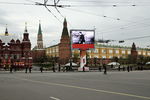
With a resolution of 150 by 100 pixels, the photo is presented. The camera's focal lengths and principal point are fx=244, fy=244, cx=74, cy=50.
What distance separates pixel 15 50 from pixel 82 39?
63.6 m

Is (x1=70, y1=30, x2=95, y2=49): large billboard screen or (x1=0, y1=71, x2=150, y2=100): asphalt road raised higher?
(x1=70, y1=30, x2=95, y2=49): large billboard screen

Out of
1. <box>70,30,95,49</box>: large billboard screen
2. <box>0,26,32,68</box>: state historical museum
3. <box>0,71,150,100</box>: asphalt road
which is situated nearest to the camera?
<box>0,71,150,100</box>: asphalt road

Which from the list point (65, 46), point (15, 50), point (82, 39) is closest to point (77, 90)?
point (82, 39)

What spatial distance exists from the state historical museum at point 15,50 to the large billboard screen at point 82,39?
55341 mm

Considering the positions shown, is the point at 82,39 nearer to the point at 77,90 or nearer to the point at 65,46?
the point at 77,90

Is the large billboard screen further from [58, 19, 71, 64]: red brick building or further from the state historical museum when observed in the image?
[58, 19, 71, 64]: red brick building

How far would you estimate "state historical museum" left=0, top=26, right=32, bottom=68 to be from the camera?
11194 centimetres

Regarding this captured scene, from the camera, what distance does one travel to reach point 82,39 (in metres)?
59.8

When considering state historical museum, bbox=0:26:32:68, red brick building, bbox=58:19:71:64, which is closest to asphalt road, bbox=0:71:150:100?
state historical museum, bbox=0:26:32:68

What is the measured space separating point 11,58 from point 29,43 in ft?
38.6

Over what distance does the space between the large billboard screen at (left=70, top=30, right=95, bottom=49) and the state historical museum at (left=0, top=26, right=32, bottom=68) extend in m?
55.3

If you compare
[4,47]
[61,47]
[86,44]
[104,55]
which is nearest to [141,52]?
[104,55]

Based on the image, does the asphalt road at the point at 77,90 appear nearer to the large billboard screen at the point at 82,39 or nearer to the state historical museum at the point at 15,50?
the large billboard screen at the point at 82,39

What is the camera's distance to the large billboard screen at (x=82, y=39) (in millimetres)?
59438
